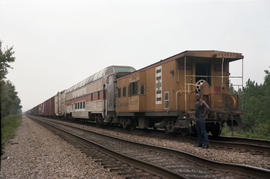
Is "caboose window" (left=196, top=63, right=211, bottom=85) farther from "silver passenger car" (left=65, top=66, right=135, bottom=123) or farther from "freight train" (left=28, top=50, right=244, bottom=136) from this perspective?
"silver passenger car" (left=65, top=66, right=135, bottom=123)

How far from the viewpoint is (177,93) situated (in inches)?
408

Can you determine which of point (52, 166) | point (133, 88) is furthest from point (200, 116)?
point (133, 88)

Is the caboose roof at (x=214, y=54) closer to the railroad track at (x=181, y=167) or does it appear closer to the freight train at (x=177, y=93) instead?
the freight train at (x=177, y=93)

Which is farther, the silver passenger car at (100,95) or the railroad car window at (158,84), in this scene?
the silver passenger car at (100,95)

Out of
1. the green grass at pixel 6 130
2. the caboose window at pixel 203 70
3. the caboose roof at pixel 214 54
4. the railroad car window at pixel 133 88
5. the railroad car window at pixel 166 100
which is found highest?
the caboose roof at pixel 214 54

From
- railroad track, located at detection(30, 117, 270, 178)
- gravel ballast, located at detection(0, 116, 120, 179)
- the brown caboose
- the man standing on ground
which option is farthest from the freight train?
gravel ballast, located at detection(0, 116, 120, 179)

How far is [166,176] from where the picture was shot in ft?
15.8

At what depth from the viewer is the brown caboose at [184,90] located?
31.7ft

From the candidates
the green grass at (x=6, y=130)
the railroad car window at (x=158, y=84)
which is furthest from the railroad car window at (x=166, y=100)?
the green grass at (x=6, y=130)

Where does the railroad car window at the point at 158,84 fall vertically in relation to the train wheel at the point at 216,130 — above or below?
above

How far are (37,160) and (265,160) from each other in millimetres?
5955

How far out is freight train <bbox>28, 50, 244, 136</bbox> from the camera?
31.8 feet

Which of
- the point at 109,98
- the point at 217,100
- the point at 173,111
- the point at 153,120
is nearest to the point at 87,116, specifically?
the point at 109,98

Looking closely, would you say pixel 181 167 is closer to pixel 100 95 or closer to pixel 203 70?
pixel 203 70
